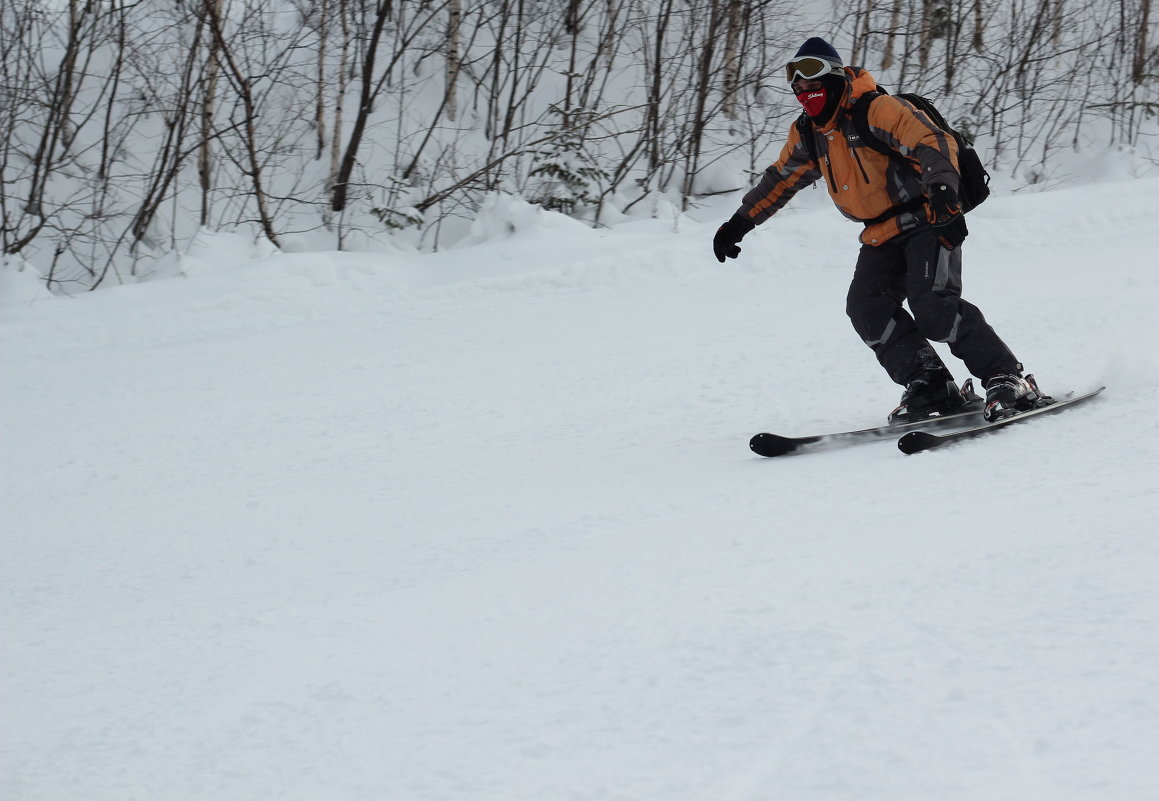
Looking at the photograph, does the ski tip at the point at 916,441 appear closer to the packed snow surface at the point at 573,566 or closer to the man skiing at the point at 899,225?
the packed snow surface at the point at 573,566

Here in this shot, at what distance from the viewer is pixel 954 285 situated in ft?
12.3

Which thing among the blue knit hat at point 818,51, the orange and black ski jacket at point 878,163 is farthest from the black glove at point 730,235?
the blue knit hat at point 818,51

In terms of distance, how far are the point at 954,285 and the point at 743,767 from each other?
259 centimetres

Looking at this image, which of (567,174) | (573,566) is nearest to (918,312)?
(573,566)

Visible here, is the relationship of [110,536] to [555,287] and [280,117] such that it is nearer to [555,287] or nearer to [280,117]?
[555,287]

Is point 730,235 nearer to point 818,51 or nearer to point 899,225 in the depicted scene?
point 899,225

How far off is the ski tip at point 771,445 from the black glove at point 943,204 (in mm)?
990

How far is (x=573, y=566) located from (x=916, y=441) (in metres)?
1.48

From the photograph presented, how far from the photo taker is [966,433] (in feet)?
12.1

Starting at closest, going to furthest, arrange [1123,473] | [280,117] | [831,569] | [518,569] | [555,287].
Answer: [831,569]
[518,569]
[1123,473]
[555,287]
[280,117]

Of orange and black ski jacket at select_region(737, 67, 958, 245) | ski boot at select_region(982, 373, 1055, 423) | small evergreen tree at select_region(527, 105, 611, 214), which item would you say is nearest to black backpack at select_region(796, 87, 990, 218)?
orange and black ski jacket at select_region(737, 67, 958, 245)

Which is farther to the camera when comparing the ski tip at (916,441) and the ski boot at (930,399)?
the ski boot at (930,399)

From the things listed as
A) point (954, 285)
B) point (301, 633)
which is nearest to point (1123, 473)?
point (954, 285)

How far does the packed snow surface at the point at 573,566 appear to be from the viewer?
1799mm
